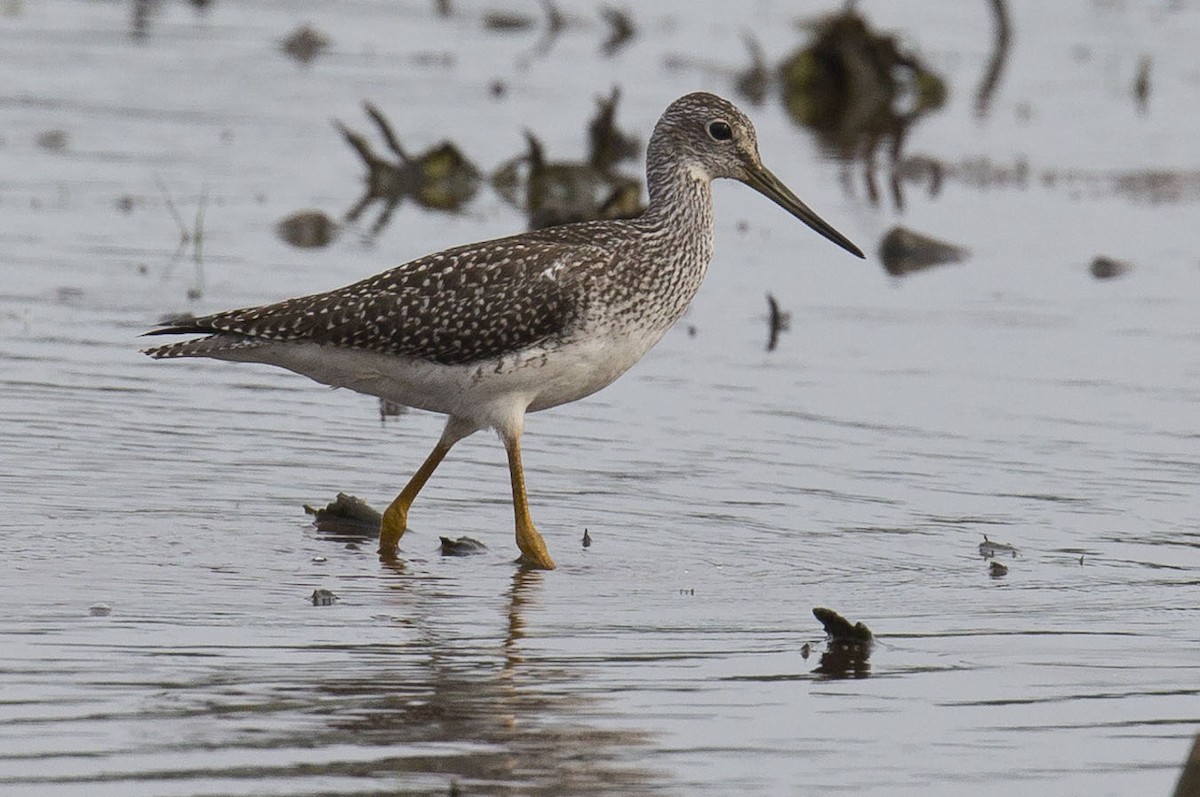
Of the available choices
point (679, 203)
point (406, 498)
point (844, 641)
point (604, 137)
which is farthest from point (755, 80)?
point (844, 641)

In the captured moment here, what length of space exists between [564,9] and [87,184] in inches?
614

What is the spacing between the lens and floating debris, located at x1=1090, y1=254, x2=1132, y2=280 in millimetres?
17016

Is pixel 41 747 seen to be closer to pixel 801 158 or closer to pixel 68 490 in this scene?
pixel 68 490

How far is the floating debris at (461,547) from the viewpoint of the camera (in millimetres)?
10391

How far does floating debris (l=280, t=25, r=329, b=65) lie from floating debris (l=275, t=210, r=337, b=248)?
9.51m

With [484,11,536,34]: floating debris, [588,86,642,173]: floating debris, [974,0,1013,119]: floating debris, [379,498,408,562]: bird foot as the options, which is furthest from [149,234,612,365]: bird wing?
[484,11,536,34]: floating debris

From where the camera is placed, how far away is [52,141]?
20016 mm

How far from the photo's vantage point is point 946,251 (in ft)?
57.3

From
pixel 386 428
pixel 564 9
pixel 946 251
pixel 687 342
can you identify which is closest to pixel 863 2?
pixel 564 9

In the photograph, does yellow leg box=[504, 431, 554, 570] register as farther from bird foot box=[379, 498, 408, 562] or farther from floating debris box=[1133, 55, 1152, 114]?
floating debris box=[1133, 55, 1152, 114]

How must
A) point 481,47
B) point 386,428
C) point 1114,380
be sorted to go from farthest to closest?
point 481,47, point 1114,380, point 386,428

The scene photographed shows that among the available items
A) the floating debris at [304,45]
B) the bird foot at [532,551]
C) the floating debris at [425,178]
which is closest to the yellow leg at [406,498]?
the bird foot at [532,551]

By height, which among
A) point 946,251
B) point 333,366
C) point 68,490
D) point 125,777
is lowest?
point 125,777

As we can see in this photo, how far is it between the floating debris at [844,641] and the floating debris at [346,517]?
2.68m
